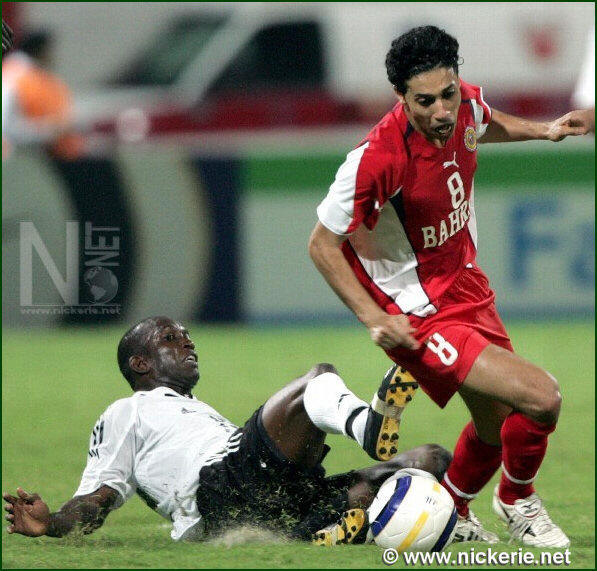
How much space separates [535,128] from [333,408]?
5.14 feet

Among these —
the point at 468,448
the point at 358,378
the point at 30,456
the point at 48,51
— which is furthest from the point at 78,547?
the point at 48,51

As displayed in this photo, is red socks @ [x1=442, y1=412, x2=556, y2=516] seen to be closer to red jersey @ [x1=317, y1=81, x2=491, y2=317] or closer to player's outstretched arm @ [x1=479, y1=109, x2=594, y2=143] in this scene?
red jersey @ [x1=317, y1=81, x2=491, y2=317]

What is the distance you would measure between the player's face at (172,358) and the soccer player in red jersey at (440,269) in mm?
783

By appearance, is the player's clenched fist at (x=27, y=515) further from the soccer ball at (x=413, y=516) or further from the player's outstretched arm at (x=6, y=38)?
the player's outstretched arm at (x=6, y=38)

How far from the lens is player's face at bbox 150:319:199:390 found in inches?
222

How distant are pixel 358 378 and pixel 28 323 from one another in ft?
12.8

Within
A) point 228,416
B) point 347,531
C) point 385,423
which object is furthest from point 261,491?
point 228,416

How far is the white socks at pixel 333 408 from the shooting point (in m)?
5.15

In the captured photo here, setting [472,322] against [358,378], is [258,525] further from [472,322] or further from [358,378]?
[358,378]

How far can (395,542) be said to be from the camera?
5.09 meters

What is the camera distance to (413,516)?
5059 mm

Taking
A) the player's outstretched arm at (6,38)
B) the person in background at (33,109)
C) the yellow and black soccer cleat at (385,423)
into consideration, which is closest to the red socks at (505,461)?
the yellow and black soccer cleat at (385,423)

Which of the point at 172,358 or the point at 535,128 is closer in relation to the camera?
the point at 172,358

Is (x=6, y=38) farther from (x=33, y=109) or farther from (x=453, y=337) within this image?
(x=33, y=109)
